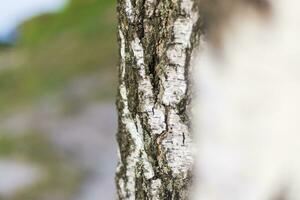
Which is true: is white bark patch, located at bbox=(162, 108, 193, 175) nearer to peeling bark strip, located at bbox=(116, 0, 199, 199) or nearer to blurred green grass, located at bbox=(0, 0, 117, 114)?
peeling bark strip, located at bbox=(116, 0, 199, 199)

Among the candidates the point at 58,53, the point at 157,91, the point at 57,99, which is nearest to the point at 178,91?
the point at 157,91

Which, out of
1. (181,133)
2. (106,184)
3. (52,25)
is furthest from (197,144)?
(52,25)

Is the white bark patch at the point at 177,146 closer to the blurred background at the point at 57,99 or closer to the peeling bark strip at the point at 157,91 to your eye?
the peeling bark strip at the point at 157,91

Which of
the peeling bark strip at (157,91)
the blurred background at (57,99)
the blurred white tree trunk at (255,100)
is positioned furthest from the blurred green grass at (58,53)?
the blurred white tree trunk at (255,100)

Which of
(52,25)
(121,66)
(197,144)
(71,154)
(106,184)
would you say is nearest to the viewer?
(197,144)

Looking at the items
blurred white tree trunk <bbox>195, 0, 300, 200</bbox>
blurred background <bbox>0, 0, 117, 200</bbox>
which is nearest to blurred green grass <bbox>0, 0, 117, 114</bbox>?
blurred background <bbox>0, 0, 117, 200</bbox>

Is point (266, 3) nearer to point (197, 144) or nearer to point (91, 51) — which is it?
point (197, 144)
